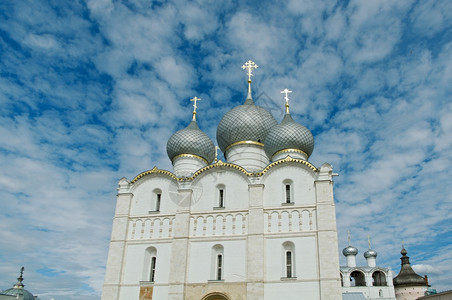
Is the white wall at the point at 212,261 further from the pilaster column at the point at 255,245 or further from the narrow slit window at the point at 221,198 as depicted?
the narrow slit window at the point at 221,198

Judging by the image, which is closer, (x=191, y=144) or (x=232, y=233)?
(x=232, y=233)

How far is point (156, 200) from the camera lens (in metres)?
19.8

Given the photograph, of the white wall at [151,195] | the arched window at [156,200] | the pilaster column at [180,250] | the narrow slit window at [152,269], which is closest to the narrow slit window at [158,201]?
the arched window at [156,200]

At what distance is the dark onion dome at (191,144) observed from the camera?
22.2 metres

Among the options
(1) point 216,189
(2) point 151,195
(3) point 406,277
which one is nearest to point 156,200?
(2) point 151,195

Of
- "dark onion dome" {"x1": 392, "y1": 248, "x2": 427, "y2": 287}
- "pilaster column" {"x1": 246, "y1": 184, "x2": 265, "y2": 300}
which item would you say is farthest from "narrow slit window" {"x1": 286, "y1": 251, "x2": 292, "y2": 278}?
"dark onion dome" {"x1": 392, "y1": 248, "x2": 427, "y2": 287}

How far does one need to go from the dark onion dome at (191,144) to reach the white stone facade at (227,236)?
2699 mm

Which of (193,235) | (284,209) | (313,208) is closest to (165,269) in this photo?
(193,235)

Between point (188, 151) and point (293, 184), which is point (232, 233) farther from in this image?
point (188, 151)

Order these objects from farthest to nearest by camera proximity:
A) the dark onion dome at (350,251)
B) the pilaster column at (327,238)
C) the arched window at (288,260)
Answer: the dark onion dome at (350,251), the arched window at (288,260), the pilaster column at (327,238)

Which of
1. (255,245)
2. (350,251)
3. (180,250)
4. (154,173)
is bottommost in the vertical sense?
(180,250)

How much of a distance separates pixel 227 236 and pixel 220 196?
6.75ft

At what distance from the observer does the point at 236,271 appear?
1723 centimetres

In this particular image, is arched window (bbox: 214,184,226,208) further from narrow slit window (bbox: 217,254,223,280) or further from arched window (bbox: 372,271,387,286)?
arched window (bbox: 372,271,387,286)
